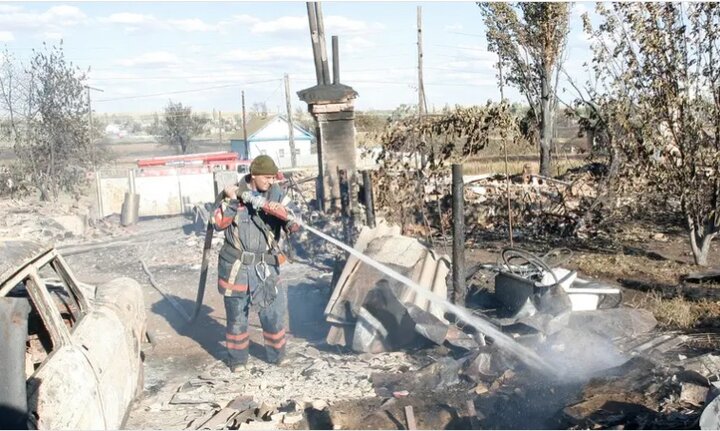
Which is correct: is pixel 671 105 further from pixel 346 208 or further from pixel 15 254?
pixel 15 254

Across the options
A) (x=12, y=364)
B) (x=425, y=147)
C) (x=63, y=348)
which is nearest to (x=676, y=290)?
(x=425, y=147)

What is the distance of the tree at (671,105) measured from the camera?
357 inches

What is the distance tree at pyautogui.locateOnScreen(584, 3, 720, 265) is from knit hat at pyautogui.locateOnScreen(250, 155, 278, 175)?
533 centimetres

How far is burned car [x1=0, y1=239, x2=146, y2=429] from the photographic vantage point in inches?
123

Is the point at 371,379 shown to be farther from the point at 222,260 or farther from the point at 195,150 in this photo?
the point at 195,150

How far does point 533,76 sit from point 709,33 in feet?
42.0

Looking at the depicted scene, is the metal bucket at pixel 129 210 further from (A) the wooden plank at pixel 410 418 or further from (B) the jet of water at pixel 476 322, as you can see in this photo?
(A) the wooden plank at pixel 410 418

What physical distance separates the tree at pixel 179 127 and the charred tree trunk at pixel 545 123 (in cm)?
3289

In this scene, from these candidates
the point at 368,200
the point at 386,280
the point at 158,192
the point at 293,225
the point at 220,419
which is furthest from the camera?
the point at 158,192

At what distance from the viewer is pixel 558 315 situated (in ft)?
21.1

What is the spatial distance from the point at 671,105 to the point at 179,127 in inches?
1745

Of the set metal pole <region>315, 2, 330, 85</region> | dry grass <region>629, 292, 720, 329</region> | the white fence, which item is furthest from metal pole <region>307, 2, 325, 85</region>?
the white fence

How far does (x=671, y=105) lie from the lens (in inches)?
362

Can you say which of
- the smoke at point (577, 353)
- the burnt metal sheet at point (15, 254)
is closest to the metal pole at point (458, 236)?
the smoke at point (577, 353)
